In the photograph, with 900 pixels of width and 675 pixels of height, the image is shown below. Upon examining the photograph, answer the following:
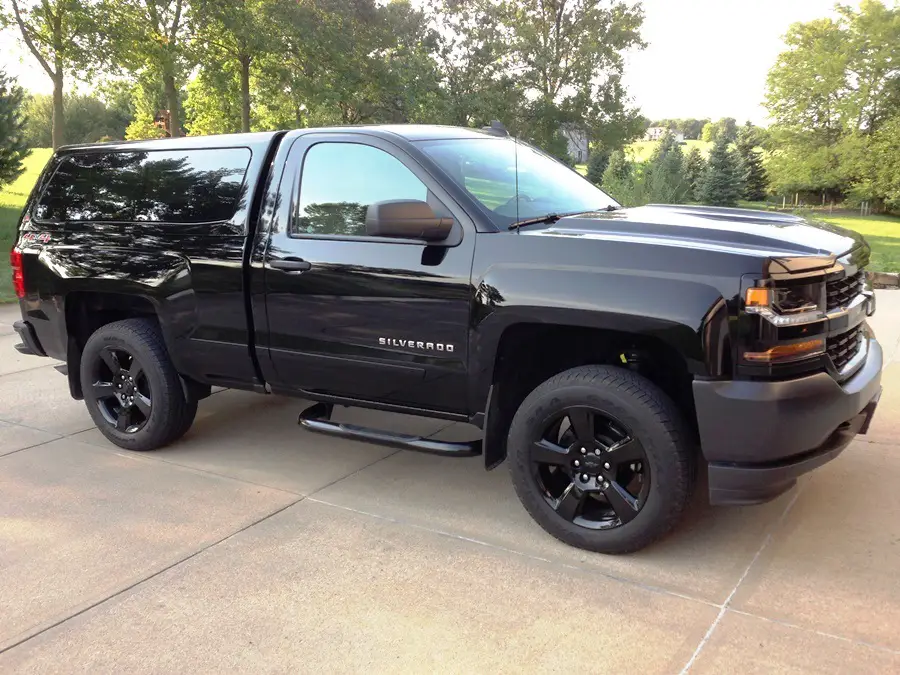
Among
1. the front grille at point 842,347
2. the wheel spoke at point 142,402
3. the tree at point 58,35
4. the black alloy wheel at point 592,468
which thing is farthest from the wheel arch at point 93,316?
the tree at point 58,35

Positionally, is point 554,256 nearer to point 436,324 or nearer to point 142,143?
point 436,324

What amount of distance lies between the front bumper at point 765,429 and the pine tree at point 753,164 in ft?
151

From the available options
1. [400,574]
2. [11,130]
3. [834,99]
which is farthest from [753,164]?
[400,574]

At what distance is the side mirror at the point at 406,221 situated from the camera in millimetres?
3410

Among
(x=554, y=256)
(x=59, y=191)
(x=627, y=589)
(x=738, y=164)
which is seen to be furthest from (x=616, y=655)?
(x=738, y=164)

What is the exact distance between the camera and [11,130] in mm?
21703

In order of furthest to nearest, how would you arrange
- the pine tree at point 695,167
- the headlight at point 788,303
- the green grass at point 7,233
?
1. the pine tree at point 695,167
2. the green grass at point 7,233
3. the headlight at point 788,303

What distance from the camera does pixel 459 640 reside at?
112 inches

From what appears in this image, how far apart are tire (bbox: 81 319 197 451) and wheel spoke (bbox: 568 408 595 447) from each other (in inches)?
101

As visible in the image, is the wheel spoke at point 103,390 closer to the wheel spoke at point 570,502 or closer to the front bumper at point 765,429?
the wheel spoke at point 570,502

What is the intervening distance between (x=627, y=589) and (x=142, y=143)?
12.6ft

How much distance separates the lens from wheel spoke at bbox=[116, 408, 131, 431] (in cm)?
491

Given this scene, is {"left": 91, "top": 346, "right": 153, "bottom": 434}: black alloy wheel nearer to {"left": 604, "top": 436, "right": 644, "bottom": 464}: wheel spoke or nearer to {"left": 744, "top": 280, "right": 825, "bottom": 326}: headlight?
{"left": 604, "top": 436, "right": 644, "bottom": 464}: wheel spoke

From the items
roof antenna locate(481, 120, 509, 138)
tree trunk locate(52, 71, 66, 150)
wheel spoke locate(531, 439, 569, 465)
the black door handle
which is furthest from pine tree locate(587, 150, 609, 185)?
wheel spoke locate(531, 439, 569, 465)
